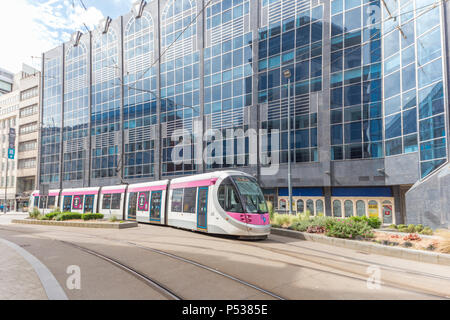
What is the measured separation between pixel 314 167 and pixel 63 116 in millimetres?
45964

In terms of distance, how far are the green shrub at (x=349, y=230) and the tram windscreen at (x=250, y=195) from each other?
9.74ft

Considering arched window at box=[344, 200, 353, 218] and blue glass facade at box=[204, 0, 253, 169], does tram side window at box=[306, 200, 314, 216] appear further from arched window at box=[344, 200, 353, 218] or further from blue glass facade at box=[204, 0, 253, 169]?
blue glass facade at box=[204, 0, 253, 169]

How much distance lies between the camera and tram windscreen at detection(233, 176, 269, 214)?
41.1 ft

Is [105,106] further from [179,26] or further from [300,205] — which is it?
[300,205]

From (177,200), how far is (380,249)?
9819 mm

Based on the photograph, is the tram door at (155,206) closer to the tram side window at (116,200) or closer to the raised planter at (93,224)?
the raised planter at (93,224)

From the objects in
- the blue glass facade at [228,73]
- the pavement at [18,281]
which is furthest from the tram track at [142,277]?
the blue glass facade at [228,73]

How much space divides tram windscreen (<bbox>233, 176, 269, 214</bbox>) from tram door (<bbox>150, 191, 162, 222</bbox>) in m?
7.17

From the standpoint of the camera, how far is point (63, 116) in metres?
55.4

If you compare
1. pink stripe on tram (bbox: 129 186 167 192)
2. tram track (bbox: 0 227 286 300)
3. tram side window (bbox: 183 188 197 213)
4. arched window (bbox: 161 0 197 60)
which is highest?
arched window (bbox: 161 0 197 60)

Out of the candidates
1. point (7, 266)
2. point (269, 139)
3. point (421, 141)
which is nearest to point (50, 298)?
point (7, 266)

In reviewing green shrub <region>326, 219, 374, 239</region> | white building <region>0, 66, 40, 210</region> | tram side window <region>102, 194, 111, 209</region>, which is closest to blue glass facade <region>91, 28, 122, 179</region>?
white building <region>0, 66, 40, 210</region>
